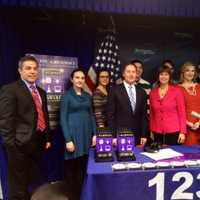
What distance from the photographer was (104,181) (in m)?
1.49

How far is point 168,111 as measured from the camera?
2221 millimetres

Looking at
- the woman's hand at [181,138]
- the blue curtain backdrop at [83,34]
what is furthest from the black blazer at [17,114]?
the woman's hand at [181,138]

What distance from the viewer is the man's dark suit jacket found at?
7.23ft

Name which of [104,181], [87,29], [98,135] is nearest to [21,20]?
[87,29]

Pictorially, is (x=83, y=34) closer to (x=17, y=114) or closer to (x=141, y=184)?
(x=17, y=114)

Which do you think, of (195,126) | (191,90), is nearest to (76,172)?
(195,126)

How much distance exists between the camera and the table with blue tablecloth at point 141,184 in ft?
4.87

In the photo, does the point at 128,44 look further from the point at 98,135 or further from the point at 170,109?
the point at 98,135

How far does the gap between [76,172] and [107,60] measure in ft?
4.20

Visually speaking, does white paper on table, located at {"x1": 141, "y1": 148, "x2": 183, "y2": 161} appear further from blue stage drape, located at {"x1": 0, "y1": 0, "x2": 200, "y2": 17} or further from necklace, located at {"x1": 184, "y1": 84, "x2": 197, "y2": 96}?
blue stage drape, located at {"x1": 0, "y1": 0, "x2": 200, "y2": 17}

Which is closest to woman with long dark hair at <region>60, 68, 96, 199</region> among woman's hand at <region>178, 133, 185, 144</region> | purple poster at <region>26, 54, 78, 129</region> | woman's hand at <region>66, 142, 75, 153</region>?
woman's hand at <region>66, 142, 75, 153</region>

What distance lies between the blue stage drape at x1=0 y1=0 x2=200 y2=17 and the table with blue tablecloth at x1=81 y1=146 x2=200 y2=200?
1509mm

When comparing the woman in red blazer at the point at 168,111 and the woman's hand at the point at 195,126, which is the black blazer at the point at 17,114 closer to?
the woman in red blazer at the point at 168,111

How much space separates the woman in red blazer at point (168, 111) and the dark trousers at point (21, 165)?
107 centimetres
